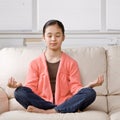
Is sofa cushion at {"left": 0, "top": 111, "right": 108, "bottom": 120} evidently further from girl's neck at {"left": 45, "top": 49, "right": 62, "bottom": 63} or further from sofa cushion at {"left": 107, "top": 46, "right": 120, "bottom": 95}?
girl's neck at {"left": 45, "top": 49, "right": 62, "bottom": 63}

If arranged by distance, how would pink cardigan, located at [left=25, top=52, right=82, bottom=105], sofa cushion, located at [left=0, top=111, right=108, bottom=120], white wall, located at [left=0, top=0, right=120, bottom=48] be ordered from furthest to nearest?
white wall, located at [left=0, top=0, right=120, bottom=48]
pink cardigan, located at [left=25, top=52, right=82, bottom=105]
sofa cushion, located at [left=0, top=111, right=108, bottom=120]

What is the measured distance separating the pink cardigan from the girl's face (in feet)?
0.36

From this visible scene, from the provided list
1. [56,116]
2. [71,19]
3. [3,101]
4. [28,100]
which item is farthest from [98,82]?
[71,19]

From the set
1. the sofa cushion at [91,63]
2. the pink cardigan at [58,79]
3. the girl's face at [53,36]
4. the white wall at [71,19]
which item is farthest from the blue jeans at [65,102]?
the white wall at [71,19]

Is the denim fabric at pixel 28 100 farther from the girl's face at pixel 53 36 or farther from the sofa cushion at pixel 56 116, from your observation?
the girl's face at pixel 53 36

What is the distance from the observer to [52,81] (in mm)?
2414

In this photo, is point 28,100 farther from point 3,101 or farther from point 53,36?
point 53,36

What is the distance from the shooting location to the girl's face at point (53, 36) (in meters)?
2.42

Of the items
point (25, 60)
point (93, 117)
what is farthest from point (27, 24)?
point (93, 117)

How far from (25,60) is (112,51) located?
0.69 m

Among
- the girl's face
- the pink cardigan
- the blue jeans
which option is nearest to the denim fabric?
the blue jeans

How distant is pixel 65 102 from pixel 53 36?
1.78 feet

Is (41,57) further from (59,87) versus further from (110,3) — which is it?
(110,3)

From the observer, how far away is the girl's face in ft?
7.95
